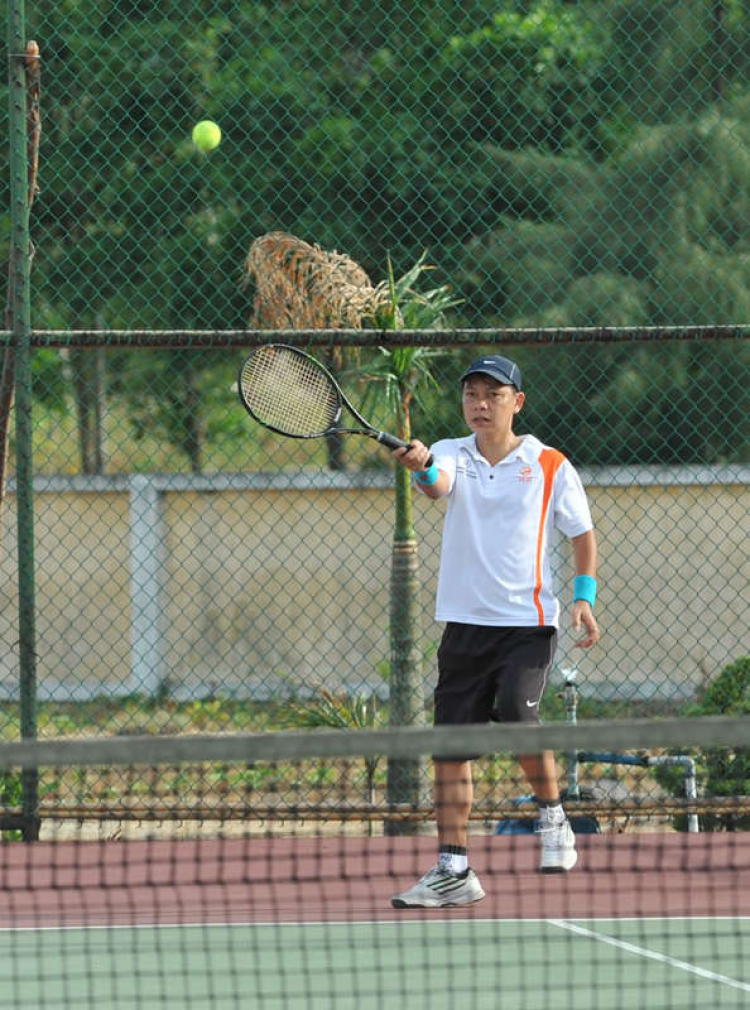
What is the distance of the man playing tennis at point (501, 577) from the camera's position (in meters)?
4.78

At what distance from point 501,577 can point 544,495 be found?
0.93 feet

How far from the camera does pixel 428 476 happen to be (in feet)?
15.5

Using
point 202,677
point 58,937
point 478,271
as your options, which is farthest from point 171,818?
point 478,271

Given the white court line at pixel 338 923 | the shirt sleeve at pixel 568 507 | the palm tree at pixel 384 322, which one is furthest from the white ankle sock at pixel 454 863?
the palm tree at pixel 384 322

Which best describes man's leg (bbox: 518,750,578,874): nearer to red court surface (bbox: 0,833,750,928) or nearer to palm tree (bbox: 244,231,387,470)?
red court surface (bbox: 0,833,750,928)

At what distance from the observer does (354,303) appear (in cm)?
703

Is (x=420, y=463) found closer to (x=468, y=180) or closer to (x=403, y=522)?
(x=403, y=522)

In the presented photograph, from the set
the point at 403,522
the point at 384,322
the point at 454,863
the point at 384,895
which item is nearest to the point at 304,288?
the point at 384,322

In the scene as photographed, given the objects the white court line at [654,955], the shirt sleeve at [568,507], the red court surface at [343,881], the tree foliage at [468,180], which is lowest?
the white court line at [654,955]

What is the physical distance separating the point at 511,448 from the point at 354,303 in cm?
226

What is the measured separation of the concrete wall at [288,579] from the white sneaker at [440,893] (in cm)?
647

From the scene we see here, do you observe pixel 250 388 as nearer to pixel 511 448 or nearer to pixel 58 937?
pixel 511 448

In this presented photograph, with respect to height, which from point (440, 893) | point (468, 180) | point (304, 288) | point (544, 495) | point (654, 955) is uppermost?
point (468, 180)

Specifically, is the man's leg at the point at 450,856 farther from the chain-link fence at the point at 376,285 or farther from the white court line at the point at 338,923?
the chain-link fence at the point at 376,285
